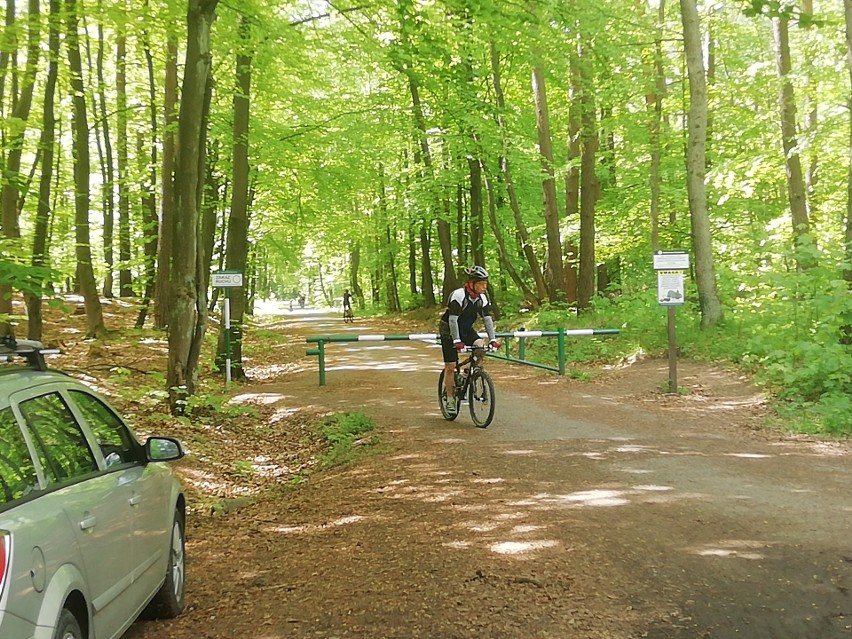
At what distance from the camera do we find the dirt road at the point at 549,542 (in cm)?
424

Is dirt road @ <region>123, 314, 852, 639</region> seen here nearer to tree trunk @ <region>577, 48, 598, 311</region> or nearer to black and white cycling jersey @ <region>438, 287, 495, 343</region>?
black and white cycling jersey @ <region>438, 287, 495, 343</region>

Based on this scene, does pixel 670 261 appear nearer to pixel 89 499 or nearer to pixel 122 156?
pixel 89 499

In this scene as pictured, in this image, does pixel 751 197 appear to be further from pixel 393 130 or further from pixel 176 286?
pixel 176 286

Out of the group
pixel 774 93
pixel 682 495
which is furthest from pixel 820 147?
pixel 682 495

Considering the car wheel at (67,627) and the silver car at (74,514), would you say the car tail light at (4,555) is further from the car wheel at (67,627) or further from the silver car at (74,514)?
the car wheel at (67,627)

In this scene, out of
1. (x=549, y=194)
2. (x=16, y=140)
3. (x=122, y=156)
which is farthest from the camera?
(x=122, y=156)

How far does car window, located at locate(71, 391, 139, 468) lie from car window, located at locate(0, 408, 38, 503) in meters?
0.88

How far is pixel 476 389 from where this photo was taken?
1008 centimetres

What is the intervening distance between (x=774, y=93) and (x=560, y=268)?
26.2ft

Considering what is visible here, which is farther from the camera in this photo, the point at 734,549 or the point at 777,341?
the point at 777,341

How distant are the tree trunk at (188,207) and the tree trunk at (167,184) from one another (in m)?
4.20

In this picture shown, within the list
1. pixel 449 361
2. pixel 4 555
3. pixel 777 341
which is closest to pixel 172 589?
pixel 4 555

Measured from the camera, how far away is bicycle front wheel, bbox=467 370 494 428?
988 centimetres

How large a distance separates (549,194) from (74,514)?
1901 centimetres
